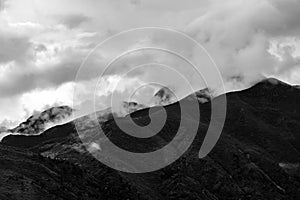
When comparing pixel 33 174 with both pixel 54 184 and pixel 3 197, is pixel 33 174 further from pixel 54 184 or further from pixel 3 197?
pixel 3 197

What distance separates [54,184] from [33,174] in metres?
12.1

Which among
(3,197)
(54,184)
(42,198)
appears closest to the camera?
(3,197)

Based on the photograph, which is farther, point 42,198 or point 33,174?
point 33,174

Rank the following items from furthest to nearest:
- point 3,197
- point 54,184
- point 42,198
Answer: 1. point 54,184
2. point 42,198
3. point 3,197

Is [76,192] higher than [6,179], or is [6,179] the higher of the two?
[6,179]

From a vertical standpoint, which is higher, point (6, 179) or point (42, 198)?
point (6, 179)

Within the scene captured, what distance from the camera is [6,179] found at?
590 ft

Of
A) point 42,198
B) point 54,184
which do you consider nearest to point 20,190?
point 42,198

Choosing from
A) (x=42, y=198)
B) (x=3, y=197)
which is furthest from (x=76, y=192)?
(x=3, y=197)

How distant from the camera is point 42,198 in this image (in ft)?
556

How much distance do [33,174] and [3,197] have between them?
39276 millimetres

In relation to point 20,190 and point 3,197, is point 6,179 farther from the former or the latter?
point 3,197

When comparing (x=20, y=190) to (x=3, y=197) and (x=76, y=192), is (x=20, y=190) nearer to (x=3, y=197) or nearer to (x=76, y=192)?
(x=3, y=197)

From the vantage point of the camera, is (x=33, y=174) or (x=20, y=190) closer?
(x=20, y=190)
